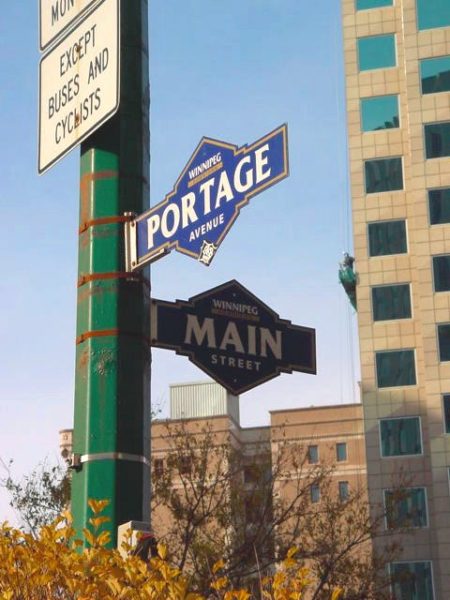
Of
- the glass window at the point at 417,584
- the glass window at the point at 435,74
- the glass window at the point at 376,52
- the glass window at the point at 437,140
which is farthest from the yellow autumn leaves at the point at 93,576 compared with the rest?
the glass window at the point at 376,52

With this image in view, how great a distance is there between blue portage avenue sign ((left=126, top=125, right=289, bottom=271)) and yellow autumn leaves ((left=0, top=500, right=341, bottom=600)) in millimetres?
2273

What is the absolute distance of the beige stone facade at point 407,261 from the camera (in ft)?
188

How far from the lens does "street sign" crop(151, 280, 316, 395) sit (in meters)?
8.84

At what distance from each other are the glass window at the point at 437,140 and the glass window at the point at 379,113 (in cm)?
213

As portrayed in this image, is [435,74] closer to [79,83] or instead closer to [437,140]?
[437,140]

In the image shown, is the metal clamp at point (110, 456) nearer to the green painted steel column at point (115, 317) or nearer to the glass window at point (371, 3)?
the green painted steel column at point (115, 317)

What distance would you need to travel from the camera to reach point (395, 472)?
57031mm

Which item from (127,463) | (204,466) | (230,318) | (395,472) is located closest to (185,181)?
(230,318)

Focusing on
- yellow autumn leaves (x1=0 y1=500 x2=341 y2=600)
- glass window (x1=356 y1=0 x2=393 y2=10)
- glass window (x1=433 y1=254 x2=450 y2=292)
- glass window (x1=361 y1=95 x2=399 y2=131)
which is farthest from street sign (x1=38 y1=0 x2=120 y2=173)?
glass window (x1=356 y1=0 x2=393 y2=10)

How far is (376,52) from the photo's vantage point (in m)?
63.0

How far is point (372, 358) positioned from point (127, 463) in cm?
5127

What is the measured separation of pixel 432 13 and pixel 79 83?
179 ft

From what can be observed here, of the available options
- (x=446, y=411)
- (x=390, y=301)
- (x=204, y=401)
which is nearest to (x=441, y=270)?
(x=390, y=301)

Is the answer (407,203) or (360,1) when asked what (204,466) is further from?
(360,1)
